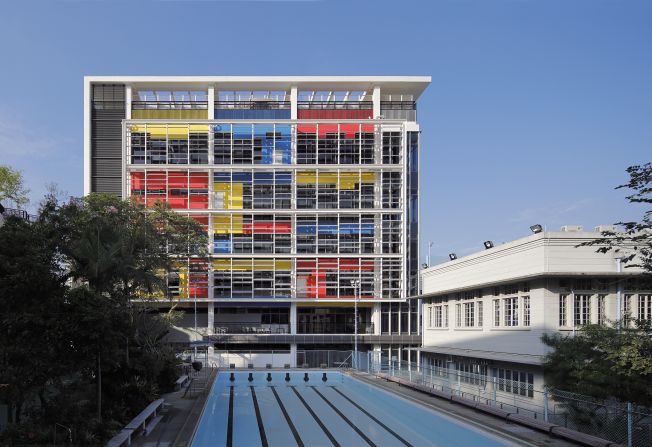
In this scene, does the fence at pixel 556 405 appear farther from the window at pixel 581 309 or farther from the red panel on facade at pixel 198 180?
the red panel on facade at pixel 198 180

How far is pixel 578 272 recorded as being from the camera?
81.5 ft

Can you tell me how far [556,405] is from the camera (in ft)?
60.7

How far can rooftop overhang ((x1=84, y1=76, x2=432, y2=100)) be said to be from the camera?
63.9 metres

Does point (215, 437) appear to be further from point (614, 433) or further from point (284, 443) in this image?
point (614, 433)

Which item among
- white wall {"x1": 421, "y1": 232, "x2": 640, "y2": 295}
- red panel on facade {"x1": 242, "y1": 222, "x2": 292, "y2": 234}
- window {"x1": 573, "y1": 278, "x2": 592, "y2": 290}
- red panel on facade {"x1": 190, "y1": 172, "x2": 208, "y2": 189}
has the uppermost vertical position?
red panel on facade {"x1": 190, "y1": 172, "x2": 208, "y2": 189}

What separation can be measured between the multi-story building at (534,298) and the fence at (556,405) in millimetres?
220

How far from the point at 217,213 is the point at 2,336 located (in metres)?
47.3

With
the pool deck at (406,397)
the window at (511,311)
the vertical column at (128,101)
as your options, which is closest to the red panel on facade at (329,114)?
the vertical column at (128,101)

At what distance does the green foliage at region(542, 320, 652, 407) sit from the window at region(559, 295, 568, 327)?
2866 mm

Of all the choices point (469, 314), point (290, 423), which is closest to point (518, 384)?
point (290, 423)

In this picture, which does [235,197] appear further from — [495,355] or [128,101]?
[495,355]

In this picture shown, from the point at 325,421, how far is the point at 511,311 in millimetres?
10563

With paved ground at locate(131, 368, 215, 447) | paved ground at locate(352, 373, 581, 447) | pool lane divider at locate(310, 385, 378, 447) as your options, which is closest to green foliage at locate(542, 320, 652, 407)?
paved ground at locate(352, 373, 581, 447)

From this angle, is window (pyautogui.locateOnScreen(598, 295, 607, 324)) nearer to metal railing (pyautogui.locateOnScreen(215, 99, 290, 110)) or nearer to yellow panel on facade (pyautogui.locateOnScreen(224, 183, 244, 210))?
yellow panel on facade (pyautogui.locateOnScreen(224, 183, 244, 210))
